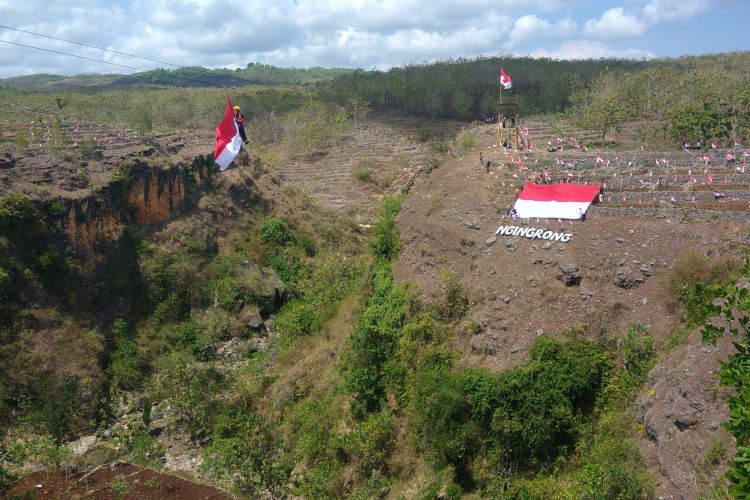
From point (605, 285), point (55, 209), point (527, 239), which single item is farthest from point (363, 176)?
point (605, 285)

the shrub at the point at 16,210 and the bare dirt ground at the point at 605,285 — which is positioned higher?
the shrub at the point at 16,210

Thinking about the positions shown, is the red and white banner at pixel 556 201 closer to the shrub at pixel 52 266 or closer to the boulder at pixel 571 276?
the boulder at pixel 571 276

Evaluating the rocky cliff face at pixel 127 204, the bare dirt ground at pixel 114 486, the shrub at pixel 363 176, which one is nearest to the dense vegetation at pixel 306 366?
the rocky cliff face at pixel 127 204

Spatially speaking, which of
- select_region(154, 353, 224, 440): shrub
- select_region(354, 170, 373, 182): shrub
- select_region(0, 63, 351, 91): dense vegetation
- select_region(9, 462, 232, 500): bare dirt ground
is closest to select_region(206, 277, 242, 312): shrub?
select_region(154, 353, 224, 440): shrub

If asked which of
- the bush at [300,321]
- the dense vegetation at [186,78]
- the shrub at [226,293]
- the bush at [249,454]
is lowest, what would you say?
the bush at [249,454]

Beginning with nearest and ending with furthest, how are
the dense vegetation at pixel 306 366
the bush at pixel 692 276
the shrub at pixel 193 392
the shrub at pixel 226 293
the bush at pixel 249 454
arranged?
the dense vegetation at pixel 306 366, the bush at pixel 692 276, the bush at pixel 249 454, the shrub at pixel 193 392, the shrub at pixel 226 293

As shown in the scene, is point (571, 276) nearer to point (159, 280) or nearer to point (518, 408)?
point (518, 408)

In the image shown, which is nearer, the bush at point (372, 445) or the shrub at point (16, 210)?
the bush at point (372, 445)
